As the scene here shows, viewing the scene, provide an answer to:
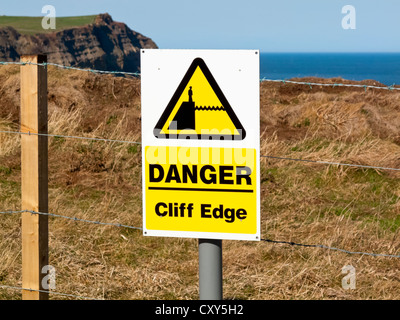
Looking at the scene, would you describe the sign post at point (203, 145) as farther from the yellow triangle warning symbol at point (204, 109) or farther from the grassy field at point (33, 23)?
the grassy field at point (33, 23)

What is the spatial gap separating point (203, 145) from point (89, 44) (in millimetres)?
139036

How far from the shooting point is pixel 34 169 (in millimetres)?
4023

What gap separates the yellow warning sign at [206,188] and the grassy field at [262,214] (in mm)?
1634

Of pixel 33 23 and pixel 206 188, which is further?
pixel 33 23

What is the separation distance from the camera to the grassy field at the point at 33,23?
13075cm

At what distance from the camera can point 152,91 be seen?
3322 mm

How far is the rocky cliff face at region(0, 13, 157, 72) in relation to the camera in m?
118

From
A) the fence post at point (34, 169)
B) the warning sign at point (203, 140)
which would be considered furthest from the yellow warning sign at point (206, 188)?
the fence post at point (34, 169)

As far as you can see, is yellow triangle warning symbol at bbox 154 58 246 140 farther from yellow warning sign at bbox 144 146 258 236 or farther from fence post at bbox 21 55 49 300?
fence post at bbox 21 55 49 300

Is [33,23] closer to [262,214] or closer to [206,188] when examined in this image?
[262,214]

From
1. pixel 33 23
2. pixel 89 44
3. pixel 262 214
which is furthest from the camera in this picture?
pixel 33 23

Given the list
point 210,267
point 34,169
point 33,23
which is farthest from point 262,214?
point 33,23

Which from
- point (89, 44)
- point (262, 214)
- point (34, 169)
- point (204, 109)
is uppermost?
point (89, 44)

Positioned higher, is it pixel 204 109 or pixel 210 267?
pixel 204 109
